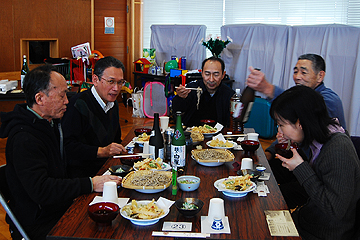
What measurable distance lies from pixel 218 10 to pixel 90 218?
587 centimetres

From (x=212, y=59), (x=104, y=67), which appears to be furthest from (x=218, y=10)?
(x=104, y=67)

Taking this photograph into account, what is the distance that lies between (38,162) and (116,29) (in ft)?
20.4

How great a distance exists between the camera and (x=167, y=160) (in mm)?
2338

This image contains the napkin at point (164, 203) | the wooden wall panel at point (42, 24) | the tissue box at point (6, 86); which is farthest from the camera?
the wooden wall panel at point (42, 24)

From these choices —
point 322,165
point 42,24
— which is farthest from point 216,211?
point 42,24

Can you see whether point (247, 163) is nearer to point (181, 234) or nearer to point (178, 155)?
point (178, 155)

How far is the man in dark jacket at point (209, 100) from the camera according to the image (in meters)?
3.60

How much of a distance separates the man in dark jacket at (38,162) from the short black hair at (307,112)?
0.92 m

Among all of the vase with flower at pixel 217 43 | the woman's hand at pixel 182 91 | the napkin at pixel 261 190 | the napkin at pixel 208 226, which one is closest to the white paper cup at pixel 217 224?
the napkin at pixel 208 226

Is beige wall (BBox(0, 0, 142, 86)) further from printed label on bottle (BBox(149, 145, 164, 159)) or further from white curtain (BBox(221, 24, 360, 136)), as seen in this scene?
printed label on bottle (BBox(149, 145, 164, 159))

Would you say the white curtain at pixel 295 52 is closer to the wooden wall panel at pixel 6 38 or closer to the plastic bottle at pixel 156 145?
the wooden wall panel at pixel 6 38

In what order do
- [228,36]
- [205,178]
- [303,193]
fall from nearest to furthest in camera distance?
[205,178] < [303,193] < [228,36]

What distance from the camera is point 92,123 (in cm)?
267

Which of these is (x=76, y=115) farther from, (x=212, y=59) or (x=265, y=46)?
(x=265, y=46)
